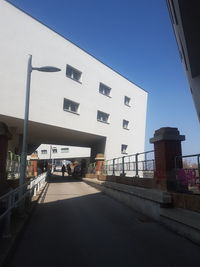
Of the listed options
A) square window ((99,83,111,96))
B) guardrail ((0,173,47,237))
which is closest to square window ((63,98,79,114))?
square window ((99,83,111,96))

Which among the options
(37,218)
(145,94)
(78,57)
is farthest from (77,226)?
(145,94)

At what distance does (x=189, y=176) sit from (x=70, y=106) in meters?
15.9

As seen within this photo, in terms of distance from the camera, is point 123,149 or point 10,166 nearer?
point 10,166

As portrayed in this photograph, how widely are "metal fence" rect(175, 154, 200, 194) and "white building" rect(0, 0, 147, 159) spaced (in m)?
12.3

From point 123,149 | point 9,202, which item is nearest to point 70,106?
point 123,149

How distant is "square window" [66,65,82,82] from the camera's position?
2150 centimetres

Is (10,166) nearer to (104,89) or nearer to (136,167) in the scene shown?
(136,167)

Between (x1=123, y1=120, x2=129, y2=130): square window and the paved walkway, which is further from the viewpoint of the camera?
(x1=123, y1=120, x2=129, y2=130): square window

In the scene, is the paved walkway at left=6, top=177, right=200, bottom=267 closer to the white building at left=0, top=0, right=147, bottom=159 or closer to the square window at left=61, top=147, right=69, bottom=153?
the white building at left=0, top=0, right=147, bottom=159

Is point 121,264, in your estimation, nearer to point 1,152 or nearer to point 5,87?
point 1,152

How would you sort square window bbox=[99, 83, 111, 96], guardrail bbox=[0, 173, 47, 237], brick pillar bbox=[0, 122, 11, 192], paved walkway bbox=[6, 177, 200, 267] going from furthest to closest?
1. square window bbox=[99, 83, 111, 96]
2. brick pillar bbox=[0, 122, 11, 192]
3. guardrail bbox=[0, 173, 47, 237]
4. paved walkway bbox=[6, 177, 200, 267]

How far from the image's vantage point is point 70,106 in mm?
21547

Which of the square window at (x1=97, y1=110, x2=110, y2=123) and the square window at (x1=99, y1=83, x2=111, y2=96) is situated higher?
the square window at (x1=99, y1=83, x2=111, y2=96)

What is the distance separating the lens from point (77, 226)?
22.4 feet
